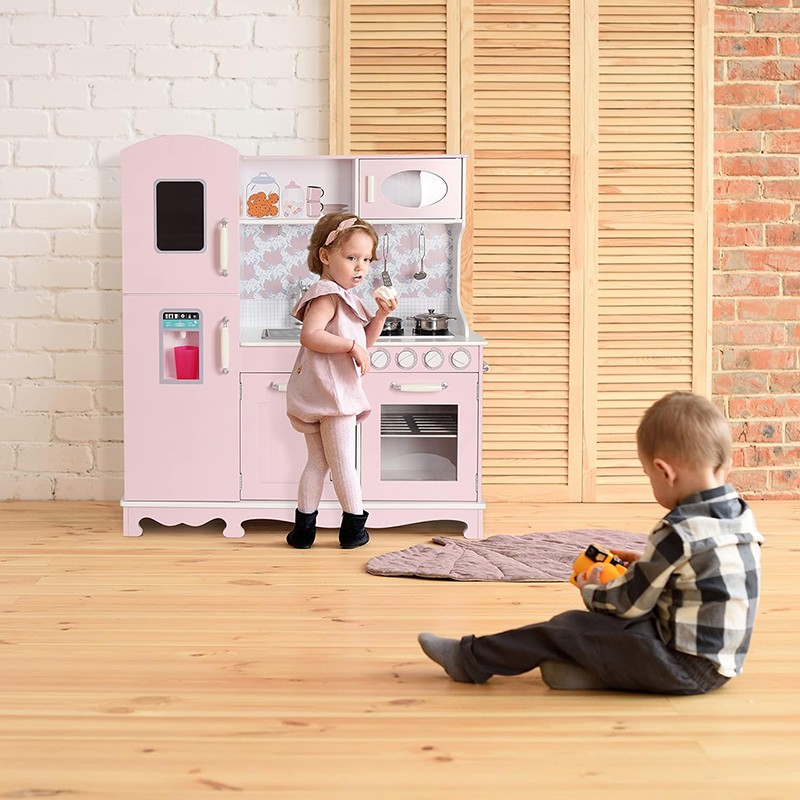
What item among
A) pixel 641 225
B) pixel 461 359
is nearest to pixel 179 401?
pixel 461 359

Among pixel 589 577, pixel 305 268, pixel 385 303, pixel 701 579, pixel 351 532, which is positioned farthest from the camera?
pixel 305 268

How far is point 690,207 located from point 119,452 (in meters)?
2.42

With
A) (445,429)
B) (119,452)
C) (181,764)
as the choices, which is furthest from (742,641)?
(119,452)

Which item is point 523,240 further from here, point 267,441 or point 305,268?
point 267,441

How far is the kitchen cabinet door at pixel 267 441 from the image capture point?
386cm

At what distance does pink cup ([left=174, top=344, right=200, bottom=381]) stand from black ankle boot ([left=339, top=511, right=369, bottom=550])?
28.3 inches

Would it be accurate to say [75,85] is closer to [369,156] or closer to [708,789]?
[369,156]

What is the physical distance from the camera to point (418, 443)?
3.86m

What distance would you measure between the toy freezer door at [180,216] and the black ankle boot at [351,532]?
2.86ft

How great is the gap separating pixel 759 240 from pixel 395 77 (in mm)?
1550

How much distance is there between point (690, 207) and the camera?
441 centimetres

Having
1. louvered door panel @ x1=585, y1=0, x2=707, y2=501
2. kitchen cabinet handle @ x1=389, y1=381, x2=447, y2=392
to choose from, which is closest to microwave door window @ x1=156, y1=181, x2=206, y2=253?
kitchen cabinet handle @ x1=389, y1=381, x2=447, y2=392

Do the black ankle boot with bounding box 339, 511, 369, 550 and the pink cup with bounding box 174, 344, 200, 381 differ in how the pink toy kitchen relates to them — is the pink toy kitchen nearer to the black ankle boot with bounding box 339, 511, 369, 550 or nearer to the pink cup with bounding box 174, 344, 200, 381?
the pink cup with bounding box 174, 344, 200, 381

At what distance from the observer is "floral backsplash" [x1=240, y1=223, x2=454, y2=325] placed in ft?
14.0
